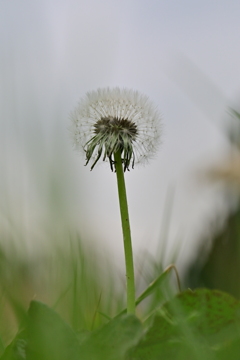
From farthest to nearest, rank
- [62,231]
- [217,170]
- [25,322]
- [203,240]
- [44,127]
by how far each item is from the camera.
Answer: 1. [203,240]
2. [217,170]
3. [44,127]
4. [62,231]
5. [25,322]

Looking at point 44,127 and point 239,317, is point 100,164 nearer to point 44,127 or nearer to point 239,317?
point 44,127

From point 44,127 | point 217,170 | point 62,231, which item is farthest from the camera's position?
point 217,170

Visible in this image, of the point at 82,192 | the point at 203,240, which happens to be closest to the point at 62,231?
the point at 82,192

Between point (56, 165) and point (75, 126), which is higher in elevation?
point (75, 126)

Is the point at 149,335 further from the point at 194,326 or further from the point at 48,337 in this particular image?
the point at 48,337

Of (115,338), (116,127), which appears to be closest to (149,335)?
(115,338)

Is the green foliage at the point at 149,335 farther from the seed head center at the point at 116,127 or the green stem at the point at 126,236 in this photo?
the seed head center at the point at 116,127

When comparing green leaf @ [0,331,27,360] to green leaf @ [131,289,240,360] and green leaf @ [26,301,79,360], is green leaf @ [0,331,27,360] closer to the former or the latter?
green leaf @ [26,301,79,360]

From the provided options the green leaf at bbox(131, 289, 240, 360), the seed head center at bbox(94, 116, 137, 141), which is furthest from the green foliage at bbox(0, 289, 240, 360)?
the seed head center at bbox(94, 116, 137, 141)
